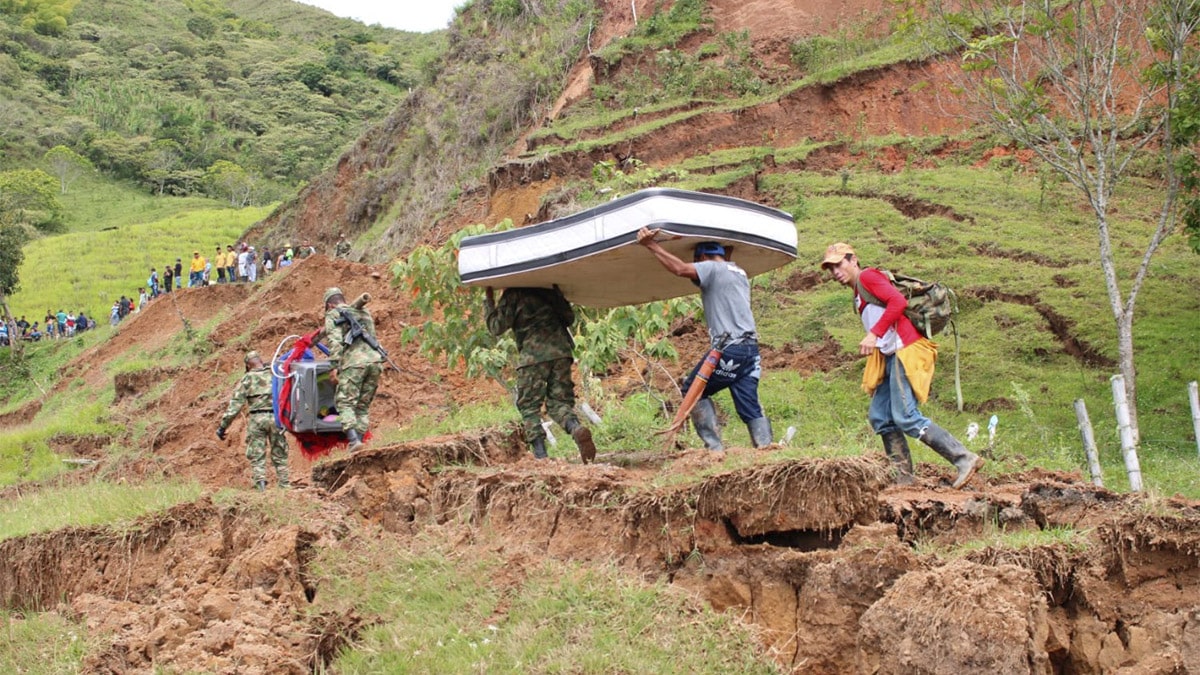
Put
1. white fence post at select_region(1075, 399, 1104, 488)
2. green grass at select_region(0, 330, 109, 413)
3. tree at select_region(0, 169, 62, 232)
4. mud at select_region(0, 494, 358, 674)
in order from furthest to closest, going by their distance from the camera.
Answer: tree at select_region(0, 169, 62, 232)
green grass at select_region(0, 330, 109, 413)
white fence post at select_region(1075, 399, 1104, 488)
mud at select_region(0, 494, 358, 674)

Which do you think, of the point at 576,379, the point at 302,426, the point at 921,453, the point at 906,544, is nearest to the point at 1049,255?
the point at 576,379

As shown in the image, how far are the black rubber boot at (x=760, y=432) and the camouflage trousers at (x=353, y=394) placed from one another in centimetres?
415

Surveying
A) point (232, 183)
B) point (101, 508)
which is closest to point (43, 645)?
point (101, 508)

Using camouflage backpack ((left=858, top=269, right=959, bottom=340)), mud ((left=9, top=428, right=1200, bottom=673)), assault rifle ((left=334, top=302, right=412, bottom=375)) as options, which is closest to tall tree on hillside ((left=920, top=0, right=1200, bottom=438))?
camouflage backpack ((left=858, top=269, right=959, bottom=340))

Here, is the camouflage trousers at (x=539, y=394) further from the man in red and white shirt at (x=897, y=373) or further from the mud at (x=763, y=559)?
the man in red and white shirt at (x=897, y=373)

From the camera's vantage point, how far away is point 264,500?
810cm

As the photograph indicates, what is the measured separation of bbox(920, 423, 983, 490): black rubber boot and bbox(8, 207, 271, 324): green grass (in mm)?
37000

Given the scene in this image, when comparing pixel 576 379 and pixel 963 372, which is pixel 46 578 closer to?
pixel 576 379

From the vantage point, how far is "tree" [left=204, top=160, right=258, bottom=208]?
217 feet

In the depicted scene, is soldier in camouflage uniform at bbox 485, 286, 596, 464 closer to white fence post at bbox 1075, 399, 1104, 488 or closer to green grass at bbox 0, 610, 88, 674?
green grass at bbox 0, 610, 88, 674

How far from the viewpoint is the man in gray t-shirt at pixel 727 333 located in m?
7.19

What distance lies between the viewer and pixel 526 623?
5965 millimetres

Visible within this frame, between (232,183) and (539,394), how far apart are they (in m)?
61.5

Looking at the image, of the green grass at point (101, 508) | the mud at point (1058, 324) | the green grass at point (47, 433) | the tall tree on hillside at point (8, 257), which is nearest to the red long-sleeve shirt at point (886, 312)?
the green grass at point (101, 508)
